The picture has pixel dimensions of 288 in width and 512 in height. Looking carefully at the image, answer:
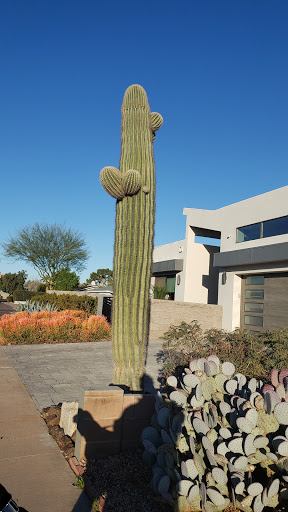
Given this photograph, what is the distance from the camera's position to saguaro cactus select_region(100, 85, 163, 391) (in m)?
4.78

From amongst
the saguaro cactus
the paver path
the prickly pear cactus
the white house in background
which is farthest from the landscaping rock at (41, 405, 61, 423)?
the white house in background

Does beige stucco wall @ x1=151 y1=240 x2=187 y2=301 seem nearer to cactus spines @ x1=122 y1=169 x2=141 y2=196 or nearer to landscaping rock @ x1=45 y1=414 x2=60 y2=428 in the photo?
landscaping rock @ x1=45 y1=414 x2=60 y2=428

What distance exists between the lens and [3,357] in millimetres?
9398

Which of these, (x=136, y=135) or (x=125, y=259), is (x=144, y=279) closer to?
(x=125, y=259)

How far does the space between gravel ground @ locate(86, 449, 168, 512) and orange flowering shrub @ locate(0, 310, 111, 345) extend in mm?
8170

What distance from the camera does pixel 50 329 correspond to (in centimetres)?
1173

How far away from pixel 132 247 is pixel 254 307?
970 centimetres

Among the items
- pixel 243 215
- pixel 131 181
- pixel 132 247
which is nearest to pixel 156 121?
pixel 131 181

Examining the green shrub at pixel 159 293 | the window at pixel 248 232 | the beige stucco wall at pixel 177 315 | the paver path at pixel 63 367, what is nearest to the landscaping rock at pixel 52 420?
the paver path at pixel 63 367

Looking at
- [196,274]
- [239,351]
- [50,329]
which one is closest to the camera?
[239,351]

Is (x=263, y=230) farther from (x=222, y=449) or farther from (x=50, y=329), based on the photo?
(x=222, y=449)

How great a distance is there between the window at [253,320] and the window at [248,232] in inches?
108

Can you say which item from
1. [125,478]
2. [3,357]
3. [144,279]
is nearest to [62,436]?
[125,478]

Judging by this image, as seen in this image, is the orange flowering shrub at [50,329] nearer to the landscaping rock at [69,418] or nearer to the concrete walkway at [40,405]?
the concrete walkway at [40,405]
